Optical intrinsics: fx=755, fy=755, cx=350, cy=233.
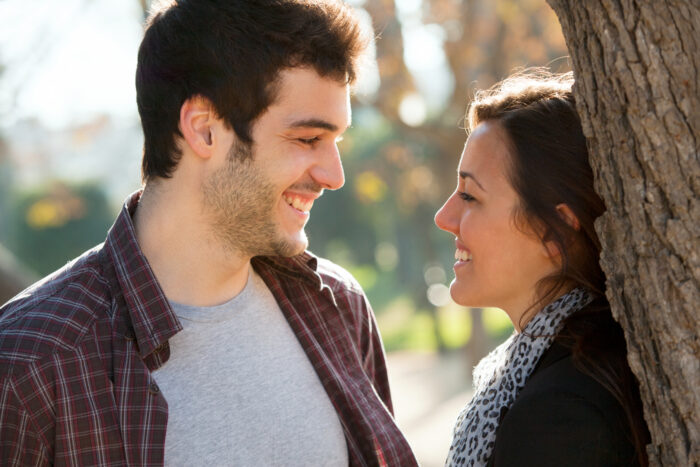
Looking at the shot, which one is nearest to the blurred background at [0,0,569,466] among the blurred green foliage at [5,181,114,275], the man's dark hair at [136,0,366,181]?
the man's dark hair at [136,0,366,181]

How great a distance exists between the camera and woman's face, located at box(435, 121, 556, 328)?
2.19 meters

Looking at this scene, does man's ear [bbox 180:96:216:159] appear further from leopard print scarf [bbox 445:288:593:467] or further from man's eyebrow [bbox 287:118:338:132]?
leopard print scarf [bbox 445:288:593:467]

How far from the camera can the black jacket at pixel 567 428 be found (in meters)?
1.73

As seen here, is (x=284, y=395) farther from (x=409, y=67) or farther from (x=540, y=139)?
(x=409, y=67)

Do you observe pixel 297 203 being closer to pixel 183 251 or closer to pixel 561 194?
pixel 183 251

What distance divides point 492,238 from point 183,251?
0.99 metres

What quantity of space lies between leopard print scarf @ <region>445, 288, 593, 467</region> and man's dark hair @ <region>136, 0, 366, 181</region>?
3.61 feet

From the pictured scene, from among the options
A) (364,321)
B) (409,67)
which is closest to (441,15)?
(409,67)

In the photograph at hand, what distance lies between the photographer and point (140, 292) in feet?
7.43

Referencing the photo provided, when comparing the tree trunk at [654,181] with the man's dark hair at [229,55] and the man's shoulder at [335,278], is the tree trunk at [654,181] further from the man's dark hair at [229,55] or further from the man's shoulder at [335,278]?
the man's shoulder at [335,278]

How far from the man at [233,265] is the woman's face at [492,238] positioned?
21.0 inches

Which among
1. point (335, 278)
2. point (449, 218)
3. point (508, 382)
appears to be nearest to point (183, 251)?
point (335, 278)

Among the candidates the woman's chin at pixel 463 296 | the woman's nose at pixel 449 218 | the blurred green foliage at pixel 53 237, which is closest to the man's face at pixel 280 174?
the woman's nose at pixel 449 218

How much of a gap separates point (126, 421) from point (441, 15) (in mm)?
6608
